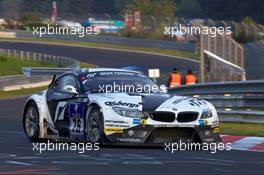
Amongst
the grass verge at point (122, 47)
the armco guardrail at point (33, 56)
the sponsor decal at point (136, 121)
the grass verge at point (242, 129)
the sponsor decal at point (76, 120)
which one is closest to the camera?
the sponsor decal at point (136, 121)

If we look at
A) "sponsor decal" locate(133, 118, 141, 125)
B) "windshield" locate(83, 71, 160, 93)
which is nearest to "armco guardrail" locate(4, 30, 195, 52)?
"windshield" locate(83, 71, 160, 93)

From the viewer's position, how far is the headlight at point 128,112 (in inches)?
508

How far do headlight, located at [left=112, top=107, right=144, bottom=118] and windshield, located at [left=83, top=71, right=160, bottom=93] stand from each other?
3.55 ft

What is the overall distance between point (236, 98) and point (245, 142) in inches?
176

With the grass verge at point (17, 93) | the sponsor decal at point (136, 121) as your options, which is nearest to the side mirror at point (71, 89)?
the sponsor decal at point (136, 121)

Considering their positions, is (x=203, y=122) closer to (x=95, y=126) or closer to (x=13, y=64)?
(x=95, y=126)

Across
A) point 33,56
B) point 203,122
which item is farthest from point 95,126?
point 33,56

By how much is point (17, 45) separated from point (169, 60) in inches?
679

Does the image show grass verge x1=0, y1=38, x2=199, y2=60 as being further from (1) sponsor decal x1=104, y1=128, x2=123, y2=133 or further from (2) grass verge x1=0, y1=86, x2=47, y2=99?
(1) sponsor decal x1=104, y1=128, x2=123, y2=133

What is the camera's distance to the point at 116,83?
14.3 meters

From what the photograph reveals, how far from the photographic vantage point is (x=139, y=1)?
104000mm

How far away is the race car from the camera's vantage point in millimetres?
12938

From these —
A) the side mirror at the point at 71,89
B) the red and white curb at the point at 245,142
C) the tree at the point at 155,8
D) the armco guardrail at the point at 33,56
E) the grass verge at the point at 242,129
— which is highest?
the tree at the point at 155,8

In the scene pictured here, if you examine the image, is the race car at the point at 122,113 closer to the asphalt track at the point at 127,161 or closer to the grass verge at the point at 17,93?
the asphalt track at the point at 127,161
